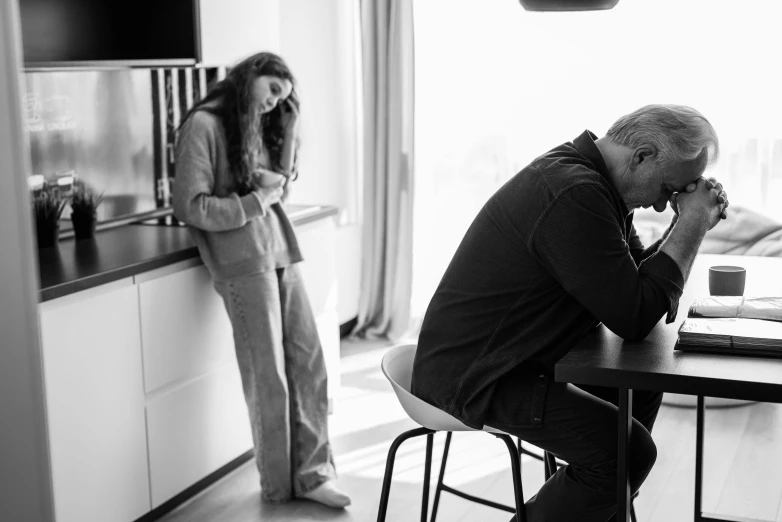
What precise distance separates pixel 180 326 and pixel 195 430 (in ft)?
1.21

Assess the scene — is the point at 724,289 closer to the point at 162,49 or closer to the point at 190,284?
the point at 190,284

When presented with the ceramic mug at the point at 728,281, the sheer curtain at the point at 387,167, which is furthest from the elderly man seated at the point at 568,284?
the sheer curtain at the point at 387,167

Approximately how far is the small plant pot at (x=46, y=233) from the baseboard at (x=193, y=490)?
3.03 feet

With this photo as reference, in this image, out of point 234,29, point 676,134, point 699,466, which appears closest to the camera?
point 676,134

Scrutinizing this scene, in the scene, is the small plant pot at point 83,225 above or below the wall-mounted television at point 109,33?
below

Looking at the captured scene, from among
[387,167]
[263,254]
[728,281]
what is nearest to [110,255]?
[263,254]

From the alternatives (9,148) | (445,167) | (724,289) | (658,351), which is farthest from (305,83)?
(9,148)

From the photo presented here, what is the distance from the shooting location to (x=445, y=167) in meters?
5.20

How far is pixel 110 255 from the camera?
9.73 ft

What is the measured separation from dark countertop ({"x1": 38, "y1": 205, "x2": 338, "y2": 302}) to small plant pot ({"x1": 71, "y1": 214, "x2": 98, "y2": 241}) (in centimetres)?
3

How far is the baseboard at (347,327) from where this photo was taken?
5.25m

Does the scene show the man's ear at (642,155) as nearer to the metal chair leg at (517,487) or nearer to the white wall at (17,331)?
the metal chair leg at (517,487)

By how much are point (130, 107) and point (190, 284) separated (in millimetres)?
920

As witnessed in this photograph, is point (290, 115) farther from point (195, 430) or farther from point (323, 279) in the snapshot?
point (195, 430)
